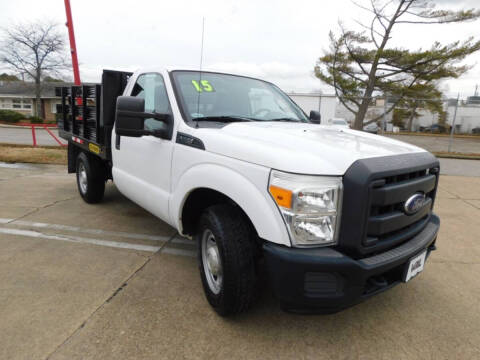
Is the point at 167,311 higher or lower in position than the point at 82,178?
lower

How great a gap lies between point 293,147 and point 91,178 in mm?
3871

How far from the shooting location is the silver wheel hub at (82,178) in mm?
5390

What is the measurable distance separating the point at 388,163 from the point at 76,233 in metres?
3.67

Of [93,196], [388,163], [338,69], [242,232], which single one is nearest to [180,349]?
[242,232]

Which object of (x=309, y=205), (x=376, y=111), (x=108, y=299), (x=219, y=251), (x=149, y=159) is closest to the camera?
(x=309, y=205)

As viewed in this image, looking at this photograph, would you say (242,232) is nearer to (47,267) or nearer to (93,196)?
(47,267)

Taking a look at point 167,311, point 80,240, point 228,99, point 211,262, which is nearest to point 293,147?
point 211,262

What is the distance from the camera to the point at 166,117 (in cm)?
300

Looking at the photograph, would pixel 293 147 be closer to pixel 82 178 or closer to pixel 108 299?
pixel 108 299

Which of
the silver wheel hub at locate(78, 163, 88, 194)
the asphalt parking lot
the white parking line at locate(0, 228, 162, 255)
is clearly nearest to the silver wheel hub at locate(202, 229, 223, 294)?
the asphalt parking lot

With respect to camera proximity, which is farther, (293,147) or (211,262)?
(211,262)

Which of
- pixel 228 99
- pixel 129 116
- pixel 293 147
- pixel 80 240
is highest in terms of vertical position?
pixel 228 99

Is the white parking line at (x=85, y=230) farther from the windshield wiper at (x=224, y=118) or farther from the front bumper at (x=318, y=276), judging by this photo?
the front bumper at (x=318, y=276)

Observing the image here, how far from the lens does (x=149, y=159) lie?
338 cm
